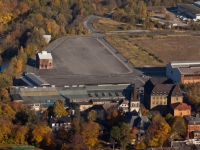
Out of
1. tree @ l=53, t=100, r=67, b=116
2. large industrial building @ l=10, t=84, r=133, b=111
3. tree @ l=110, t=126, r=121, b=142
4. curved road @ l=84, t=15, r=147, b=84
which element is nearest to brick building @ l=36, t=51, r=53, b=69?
curved road @ l=84, t=15, r=147, b=84

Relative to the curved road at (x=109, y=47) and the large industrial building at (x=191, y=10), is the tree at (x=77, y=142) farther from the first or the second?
the large industrial building at (x=191, y=10)

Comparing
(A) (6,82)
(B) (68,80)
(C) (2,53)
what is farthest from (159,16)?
(A) (6,82)

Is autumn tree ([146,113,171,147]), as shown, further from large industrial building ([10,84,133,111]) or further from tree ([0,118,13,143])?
tree ([0,118,13,143])

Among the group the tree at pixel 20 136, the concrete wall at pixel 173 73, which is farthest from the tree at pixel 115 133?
the concrete wall at pixel 173 73

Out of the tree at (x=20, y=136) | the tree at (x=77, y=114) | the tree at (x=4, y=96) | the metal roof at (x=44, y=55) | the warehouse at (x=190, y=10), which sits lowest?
the tree at (x=20, y=136)

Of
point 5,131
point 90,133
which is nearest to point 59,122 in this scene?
point 90,133

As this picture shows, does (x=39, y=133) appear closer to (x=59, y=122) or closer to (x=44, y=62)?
(x=59, y=122)

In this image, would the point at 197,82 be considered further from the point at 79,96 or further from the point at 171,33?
the point at 171,33
